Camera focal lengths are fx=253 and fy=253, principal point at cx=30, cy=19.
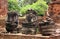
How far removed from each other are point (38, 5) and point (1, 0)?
47.9 ft

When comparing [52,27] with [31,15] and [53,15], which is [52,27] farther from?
[53,15]

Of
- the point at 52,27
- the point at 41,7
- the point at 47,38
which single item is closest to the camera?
the point at 47,38

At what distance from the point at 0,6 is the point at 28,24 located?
618 centimetres

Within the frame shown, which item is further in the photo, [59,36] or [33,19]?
[33,19]

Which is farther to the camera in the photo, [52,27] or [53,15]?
[53,15]

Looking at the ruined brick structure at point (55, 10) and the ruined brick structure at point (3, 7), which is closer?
the ruined brick structure at point (55, 10)

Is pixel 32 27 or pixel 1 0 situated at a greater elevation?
pixel 1 0

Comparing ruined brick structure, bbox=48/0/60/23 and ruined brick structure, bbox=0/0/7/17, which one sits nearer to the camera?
ruined brick structure, bbox=48/0/60/23

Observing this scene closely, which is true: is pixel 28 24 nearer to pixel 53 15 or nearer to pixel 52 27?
pixel 52 27

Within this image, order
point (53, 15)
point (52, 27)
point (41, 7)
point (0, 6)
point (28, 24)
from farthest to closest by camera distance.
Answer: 1. point (41, 7)
2. point (0, 6)
3. point (53, 15)
4. point (28, 24)
5. point (52, 27)

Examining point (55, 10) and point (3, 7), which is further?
point (3, 7)

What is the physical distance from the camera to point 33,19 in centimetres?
1007

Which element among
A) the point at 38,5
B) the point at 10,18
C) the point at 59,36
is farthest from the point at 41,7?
the point at 59,36

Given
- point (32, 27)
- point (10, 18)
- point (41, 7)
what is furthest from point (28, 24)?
point (41, 7)
